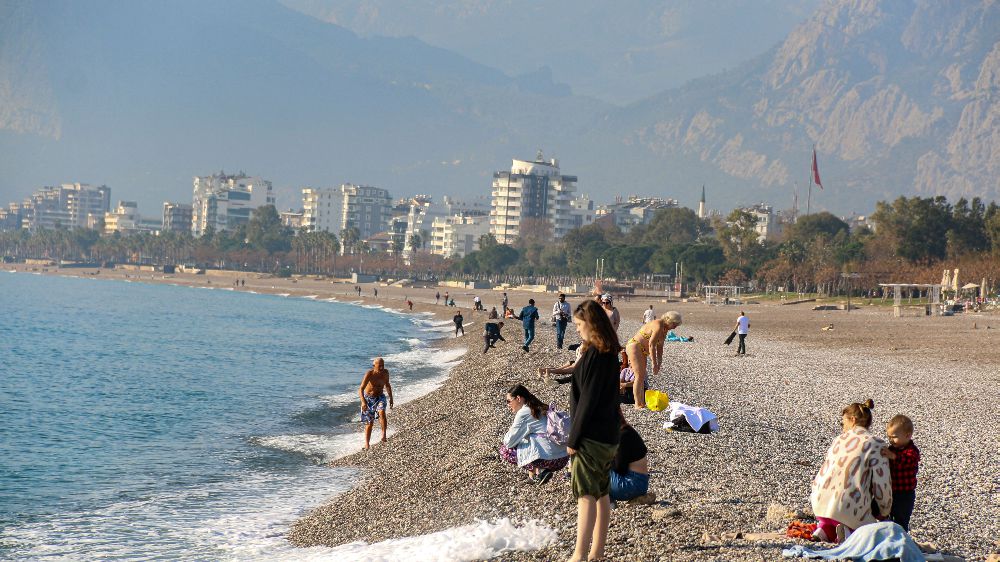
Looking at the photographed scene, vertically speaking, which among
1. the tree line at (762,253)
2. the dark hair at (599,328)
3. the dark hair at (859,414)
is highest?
the tree line at (762,253)

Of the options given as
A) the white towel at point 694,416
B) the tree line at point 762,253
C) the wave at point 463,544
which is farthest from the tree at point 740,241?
the wave at point 463,544

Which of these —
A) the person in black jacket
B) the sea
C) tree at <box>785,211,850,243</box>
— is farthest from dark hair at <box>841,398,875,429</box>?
tree at <box>785,211,850,243</box>

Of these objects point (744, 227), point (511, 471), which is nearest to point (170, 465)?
point (511, 471)

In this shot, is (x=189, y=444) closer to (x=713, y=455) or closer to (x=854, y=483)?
(x=713, y=455)

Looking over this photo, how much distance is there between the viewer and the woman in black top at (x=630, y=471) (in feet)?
33.9

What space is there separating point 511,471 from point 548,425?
1.89m

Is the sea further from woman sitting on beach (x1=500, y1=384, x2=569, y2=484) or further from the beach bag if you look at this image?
the beach bag

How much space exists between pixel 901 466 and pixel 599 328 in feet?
9.51

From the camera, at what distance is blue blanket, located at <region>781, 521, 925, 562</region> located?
7949mm

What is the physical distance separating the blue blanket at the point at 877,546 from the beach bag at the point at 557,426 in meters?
3.87

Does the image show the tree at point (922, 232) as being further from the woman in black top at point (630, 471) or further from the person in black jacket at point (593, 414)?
the person in black jacket at point (593, 414)

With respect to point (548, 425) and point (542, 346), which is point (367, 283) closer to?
point (542, 346)

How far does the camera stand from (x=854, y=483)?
866 cm

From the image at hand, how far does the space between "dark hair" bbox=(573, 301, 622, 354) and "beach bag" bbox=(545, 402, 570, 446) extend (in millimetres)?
3747
